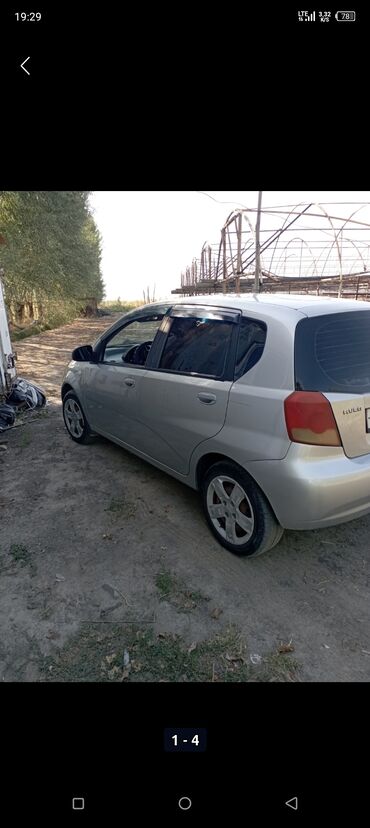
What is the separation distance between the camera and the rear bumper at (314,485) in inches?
76.0

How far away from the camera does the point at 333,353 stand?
2.07 meters

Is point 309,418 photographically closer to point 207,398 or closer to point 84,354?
point 207,398

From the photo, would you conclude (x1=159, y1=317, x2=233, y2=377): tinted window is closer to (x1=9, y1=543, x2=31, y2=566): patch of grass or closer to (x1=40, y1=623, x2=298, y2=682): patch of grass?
(x1=40, y1=623, x2=298, y2=682): patch of grass

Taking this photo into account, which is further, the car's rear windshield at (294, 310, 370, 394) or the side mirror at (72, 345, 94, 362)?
the side mirror at (72, 345, 94, 362)

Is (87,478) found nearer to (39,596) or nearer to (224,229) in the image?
(39,596)

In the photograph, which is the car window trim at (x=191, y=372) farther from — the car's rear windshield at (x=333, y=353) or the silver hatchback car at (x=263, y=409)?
the car's rear windshield at (x=333, y=353)

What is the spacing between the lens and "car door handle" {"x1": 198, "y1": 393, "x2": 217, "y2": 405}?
7.72 ft

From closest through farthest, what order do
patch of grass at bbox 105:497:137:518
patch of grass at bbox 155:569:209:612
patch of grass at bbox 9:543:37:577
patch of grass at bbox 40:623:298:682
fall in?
patch of grass at bbox 40:623:298:682
patch of grass at bbox 155:569:209:612
patch of grass at bbox 9:543:37:577
patch of grass at bbox 105:497:137:518

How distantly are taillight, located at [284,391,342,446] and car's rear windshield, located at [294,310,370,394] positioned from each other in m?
0.06

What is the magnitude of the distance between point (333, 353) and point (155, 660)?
6.08 feet

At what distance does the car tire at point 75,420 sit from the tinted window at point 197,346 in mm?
1617
